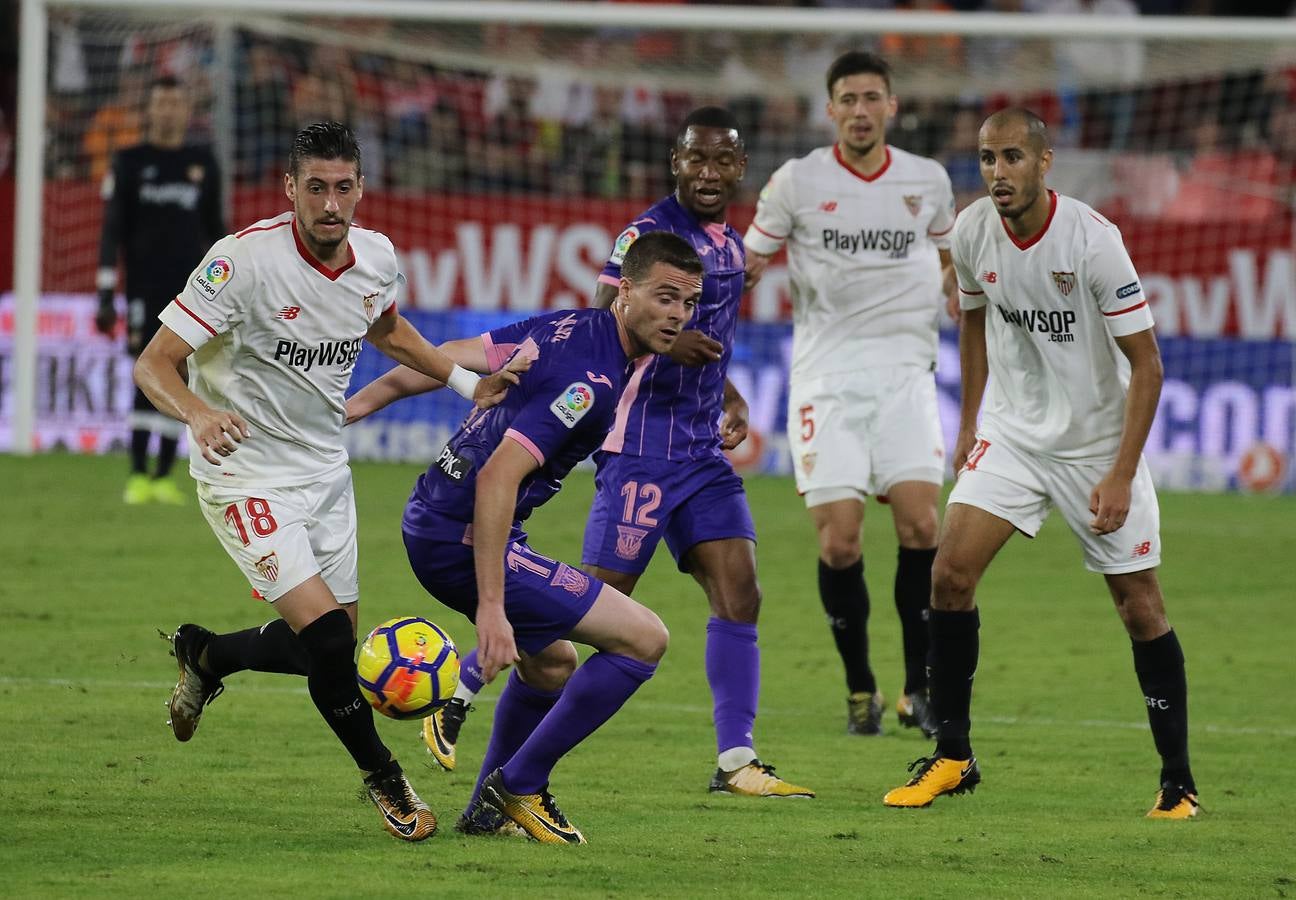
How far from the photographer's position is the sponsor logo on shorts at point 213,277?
5688 millimetres

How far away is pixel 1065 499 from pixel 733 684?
1.26 m

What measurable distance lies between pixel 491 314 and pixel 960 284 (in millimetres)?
10421

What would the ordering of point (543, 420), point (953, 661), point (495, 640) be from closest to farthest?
point (495, 640) < point (543, 420) < point (953, 661)

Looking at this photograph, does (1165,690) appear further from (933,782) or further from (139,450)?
(139,450)

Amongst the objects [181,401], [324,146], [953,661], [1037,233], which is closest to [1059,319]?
[1037,233]

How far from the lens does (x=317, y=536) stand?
5.96 meters

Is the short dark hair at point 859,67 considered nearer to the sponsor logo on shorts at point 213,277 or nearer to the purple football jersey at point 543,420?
the purple football jersey at point 543,420

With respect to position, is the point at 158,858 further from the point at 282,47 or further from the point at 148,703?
the point at 282,47

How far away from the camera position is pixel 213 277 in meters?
5.70

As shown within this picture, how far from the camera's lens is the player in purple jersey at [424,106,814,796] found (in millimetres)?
6906

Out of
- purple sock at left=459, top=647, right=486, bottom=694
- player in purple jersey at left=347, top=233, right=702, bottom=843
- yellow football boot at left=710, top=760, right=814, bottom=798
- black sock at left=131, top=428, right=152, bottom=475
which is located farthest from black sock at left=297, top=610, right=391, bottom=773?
black sock at left=131, top=428, right=152, bottom=475

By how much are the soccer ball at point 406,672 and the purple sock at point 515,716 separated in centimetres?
36

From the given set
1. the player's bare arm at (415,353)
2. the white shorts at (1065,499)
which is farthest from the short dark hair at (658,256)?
the white shorts at (1065,499)

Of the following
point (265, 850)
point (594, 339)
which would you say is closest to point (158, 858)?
point (265, 850)
